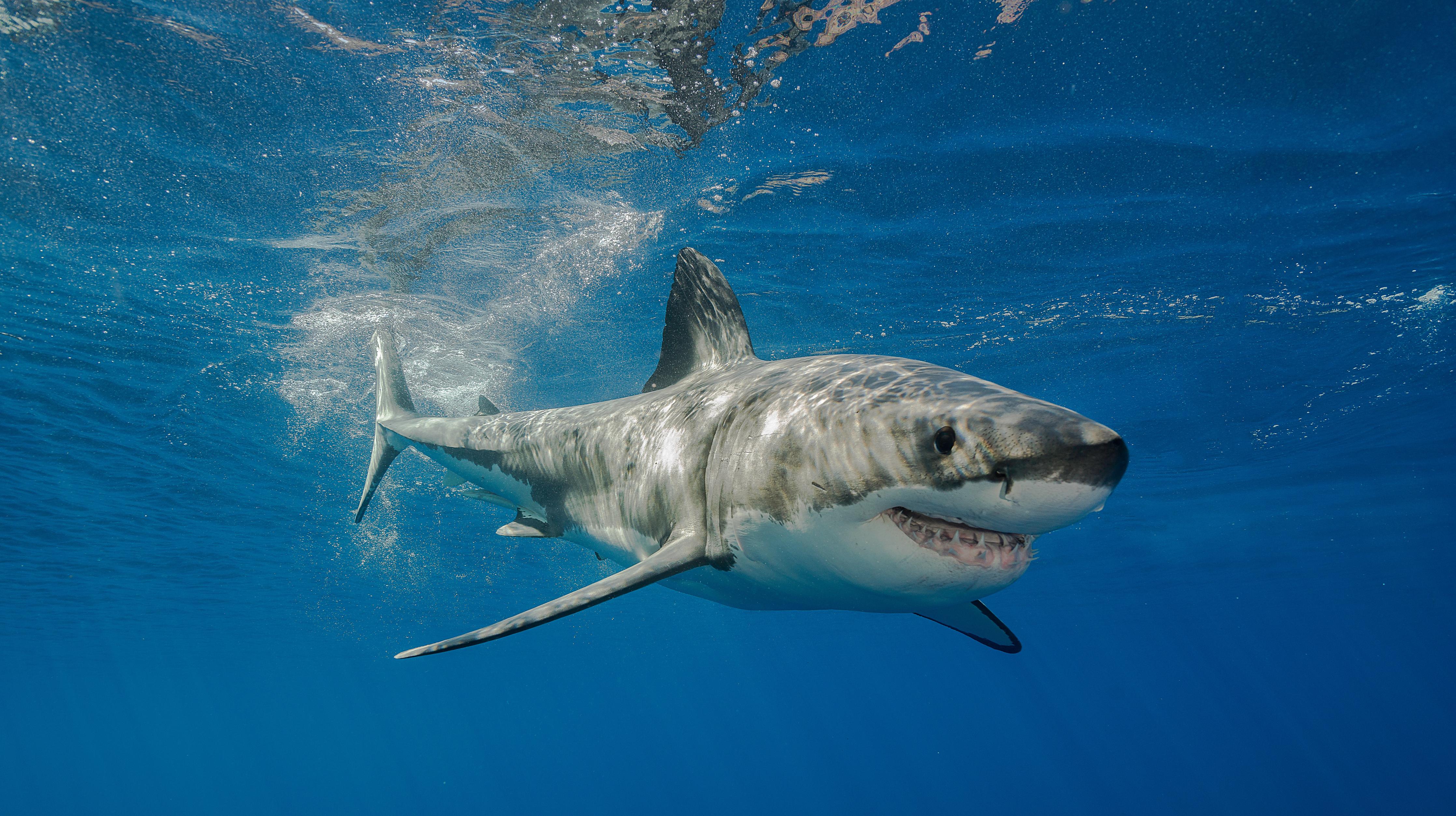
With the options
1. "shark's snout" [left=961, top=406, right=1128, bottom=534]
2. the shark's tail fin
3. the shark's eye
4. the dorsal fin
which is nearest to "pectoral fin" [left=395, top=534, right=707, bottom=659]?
the shark's eye

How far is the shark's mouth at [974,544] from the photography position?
2307mm

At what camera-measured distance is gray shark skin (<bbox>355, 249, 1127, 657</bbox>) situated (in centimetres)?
202

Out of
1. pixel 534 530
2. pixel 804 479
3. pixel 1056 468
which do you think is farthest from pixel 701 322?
pixel 1056 468

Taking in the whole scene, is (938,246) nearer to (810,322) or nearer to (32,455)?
(810,322)

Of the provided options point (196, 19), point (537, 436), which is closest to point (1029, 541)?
point (537, 436)

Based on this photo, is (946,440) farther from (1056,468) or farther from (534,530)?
(534,530)

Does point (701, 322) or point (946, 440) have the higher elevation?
point (701, 322)

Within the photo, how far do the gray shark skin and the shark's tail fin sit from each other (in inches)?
104

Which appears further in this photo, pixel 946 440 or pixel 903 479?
pixel 903 479

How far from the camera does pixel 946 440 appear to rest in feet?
6.85

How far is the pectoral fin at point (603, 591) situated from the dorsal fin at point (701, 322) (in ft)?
5.87

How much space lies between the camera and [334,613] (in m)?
36.2

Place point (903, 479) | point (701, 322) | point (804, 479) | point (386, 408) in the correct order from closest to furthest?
1. point (903, 479)
2. point (804, 479)
3. point (701, 322)
4. point (386, 408)

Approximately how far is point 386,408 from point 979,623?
6367mm
